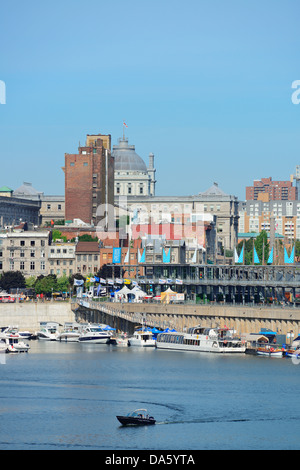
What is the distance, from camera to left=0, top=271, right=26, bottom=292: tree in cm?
16400

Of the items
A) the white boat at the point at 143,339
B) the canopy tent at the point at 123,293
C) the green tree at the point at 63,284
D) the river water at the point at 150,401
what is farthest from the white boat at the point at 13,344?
the green tree at the point at 63,284

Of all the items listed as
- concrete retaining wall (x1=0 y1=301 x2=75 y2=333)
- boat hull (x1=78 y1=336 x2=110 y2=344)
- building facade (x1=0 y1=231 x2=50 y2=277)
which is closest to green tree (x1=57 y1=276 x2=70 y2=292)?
building facade (x1=0 y1=231 x2=50 y2=277)

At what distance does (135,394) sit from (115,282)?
223ft

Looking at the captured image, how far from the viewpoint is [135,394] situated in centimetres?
8325

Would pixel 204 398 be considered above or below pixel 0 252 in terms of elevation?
below

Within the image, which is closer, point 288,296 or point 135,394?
point 135,394

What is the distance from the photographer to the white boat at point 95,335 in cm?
12688

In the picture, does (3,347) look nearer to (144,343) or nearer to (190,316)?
(144,343)

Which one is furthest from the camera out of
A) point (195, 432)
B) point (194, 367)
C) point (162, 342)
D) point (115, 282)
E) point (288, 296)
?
point (288, 296)

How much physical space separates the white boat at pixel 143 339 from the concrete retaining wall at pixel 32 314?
19.2 metres
